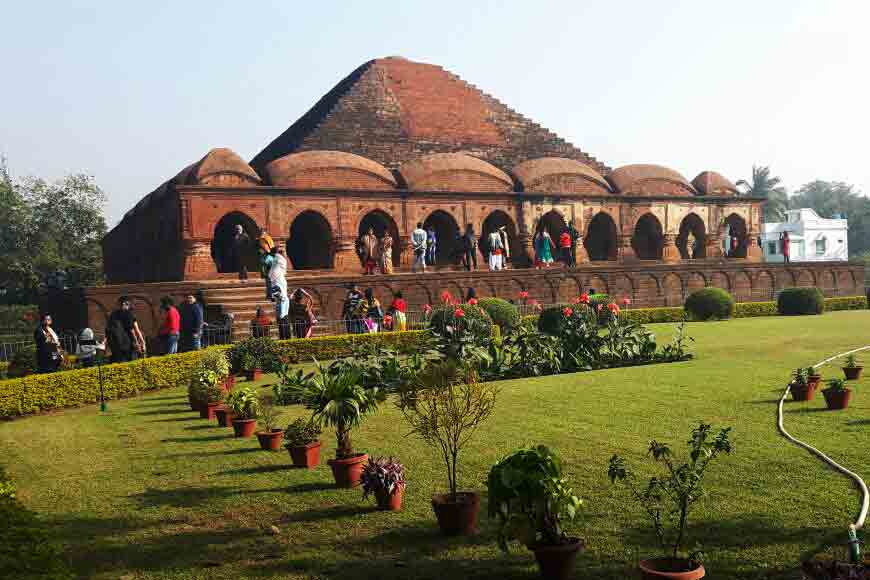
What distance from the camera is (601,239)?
107 ft

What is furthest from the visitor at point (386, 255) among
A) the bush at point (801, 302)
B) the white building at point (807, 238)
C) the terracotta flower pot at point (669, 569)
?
the white building at point (807, 238)

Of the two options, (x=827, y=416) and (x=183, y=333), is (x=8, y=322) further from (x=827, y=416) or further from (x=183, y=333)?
(x=827, y=416)

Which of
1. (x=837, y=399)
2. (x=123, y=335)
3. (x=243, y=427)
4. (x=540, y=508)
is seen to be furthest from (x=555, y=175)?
(x=540, y=508)

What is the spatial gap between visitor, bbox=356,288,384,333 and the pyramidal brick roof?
38.9ft

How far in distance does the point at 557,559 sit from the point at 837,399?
220 inches

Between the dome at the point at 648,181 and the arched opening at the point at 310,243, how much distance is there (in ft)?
43.2

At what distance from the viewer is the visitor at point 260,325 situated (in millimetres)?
16906

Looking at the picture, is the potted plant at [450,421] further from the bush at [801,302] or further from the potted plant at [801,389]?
the bush at [801,302]

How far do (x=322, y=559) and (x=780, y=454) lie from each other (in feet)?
13.2

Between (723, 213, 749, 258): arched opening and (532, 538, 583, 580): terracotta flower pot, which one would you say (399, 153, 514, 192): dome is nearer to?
(723, 213, 749, 258): arched opening

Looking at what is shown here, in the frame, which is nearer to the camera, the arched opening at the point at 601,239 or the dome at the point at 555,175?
the dome at the point at 555,175

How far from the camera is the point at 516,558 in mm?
4371

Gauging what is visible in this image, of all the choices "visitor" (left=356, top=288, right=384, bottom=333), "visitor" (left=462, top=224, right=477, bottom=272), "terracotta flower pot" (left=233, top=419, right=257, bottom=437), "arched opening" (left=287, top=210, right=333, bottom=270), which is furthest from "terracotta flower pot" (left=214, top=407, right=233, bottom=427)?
"visitor" (left=462, top=224, right=477, bottom=272)

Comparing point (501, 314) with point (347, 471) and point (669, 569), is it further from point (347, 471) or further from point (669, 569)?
point (669, 569)
